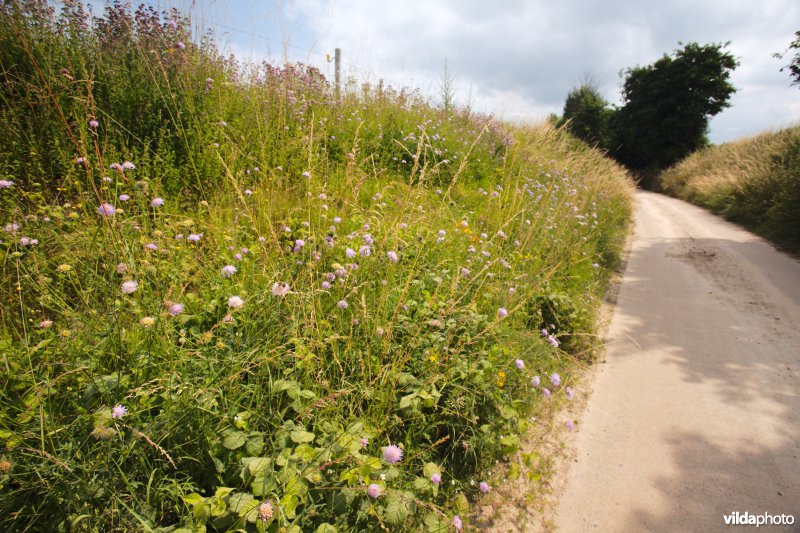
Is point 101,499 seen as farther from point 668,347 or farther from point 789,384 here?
point 789,384

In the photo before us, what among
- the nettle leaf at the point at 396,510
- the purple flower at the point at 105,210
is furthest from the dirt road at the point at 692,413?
the purple flower at the point at 105,210

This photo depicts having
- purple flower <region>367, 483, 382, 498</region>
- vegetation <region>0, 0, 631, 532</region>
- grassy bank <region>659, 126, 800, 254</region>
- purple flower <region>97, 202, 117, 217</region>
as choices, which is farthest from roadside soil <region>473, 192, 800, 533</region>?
grassy bank <region>659, 126, 800, 254</region>

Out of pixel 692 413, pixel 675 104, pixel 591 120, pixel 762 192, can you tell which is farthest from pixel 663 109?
pixel 692 413

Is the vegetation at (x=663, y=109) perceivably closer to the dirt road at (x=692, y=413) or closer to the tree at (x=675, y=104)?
the tree at (x=675, y=104)

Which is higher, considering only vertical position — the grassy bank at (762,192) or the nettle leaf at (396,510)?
the grassy bank at (762,192)

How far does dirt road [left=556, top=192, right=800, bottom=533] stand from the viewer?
1.87 m

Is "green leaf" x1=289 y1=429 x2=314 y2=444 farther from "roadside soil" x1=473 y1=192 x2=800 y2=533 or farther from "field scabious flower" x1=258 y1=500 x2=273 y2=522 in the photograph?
"roadside soil" x1=473 y1=192 x2=800 y2=533

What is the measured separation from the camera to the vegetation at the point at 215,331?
1217 mm

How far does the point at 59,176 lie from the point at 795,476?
512 cm

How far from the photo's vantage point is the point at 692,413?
8.16 feet

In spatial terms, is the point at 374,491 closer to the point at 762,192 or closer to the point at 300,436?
the point at 300,436

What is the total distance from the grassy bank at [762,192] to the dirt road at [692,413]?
10.9ft

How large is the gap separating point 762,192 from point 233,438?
12297 millimetres

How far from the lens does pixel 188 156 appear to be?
123 inches
